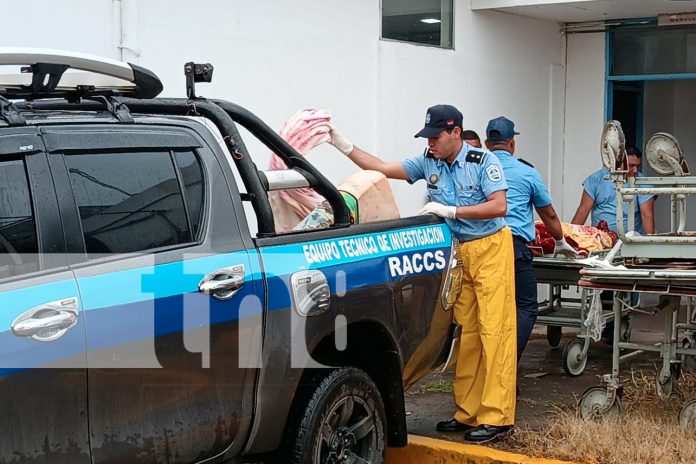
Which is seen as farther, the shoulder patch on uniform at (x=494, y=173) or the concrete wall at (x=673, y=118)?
the concrete wall at (x=673, y=118)

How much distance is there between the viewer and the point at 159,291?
4.02m

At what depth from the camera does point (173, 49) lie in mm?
7262

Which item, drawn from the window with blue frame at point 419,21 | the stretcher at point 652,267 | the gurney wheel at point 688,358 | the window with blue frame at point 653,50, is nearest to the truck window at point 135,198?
the stretcher at point 652,267

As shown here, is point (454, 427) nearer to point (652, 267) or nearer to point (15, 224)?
point (652, 267)

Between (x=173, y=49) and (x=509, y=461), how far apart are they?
3.64m

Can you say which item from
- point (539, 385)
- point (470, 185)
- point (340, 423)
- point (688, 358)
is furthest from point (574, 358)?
point (340, 423)

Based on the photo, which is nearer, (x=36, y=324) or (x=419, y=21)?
(x=36, y=324)

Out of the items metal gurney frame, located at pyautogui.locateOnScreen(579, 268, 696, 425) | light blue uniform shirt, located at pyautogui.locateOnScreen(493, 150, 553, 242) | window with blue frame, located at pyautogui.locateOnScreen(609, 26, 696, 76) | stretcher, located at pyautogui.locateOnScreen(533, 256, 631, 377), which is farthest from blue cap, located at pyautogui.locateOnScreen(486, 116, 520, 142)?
window with blue frame, located at pyautogui.locateOnScreen(609, 26, 696, 76)

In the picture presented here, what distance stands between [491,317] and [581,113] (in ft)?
20.0

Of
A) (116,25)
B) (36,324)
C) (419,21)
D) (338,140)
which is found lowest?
(36,324)

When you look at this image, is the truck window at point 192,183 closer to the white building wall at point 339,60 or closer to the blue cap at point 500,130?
the white building wall at point 339,60

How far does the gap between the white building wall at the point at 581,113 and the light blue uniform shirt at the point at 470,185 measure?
221 inches

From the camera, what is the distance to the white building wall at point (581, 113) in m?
11.6

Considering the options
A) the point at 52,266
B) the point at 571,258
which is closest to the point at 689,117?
the point at 571,258
